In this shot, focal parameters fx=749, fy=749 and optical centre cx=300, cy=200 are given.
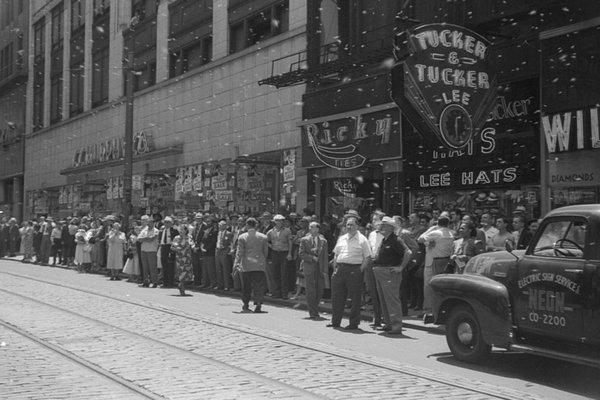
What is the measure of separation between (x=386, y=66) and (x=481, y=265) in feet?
36.5

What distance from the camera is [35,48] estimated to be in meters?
46.6

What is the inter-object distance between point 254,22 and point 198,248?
32.7 ft

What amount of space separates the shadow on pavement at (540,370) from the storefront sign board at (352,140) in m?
10.1

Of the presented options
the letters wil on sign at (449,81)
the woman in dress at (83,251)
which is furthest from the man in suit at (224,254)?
the woman in dress at (83,251)

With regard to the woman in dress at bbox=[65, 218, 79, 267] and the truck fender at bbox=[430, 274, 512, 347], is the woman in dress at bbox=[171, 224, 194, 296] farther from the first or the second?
the woman in dress at bbox=[65, 218, 79, 267]

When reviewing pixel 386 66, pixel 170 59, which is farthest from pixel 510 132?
pixel 170 59

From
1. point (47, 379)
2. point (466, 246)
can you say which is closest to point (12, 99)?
point (466, 246)

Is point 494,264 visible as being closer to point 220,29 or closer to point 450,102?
point 450,102

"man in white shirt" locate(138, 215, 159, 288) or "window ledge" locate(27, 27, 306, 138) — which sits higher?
"window ledge" locate(27, 27, 306, 138)

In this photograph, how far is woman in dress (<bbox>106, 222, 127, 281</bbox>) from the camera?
71.3 ft

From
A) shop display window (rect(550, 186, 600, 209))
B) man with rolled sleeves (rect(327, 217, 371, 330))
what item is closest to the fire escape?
shop display window (rect(550, 186, 600, 209))

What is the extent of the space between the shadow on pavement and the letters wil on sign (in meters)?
6.58

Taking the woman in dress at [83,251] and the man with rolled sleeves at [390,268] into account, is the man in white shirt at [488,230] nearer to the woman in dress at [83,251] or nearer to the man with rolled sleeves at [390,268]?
the man with rolled sleeves at [390,268]

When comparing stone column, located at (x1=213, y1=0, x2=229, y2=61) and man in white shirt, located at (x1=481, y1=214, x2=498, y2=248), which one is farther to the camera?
stone column, located at (x1=213, y1=0, x2=229, y2=61)
